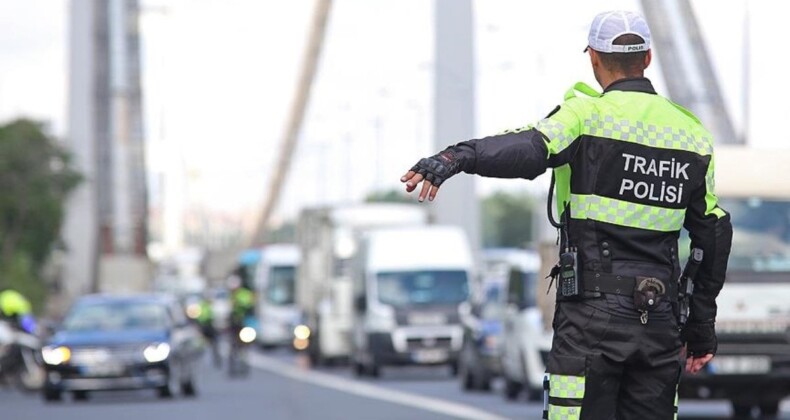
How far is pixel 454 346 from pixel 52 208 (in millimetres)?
31140

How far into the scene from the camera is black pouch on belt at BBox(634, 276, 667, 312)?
6410 millimetres

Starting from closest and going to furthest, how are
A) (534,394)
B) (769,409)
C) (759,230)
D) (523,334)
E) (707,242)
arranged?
1. (707,242)
2. (759,230)
3. (769,409)
4. (523,334)
5. (534,394)

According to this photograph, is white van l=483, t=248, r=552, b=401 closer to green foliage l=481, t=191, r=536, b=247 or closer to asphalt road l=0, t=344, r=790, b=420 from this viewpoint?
asphalt road l=0, t=344, r=790, b=420

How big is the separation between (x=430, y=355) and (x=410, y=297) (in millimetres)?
1414

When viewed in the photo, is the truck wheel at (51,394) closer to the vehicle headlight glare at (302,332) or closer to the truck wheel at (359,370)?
the truck wheel at (359,370)

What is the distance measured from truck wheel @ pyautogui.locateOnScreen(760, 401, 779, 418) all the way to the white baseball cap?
13070 mm

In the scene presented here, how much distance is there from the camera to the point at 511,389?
81.2ft

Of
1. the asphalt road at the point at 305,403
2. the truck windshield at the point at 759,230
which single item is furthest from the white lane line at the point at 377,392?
the truck windshield at the point at 759,230

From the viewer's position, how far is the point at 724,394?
17.9 m

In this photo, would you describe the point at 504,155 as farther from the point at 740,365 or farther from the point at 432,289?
the point at 432,289

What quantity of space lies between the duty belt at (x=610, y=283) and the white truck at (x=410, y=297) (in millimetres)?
28257

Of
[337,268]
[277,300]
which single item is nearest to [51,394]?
[337,268]

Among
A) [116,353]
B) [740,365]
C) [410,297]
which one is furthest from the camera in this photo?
[410,297]

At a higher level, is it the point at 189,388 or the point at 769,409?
the point at 769,409
